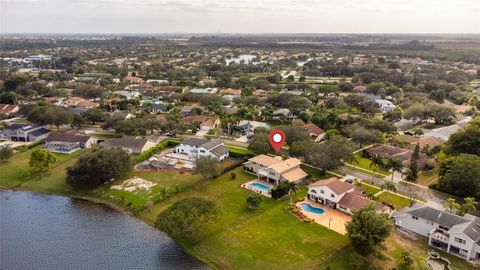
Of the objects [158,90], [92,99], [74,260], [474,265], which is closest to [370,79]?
[158,90]

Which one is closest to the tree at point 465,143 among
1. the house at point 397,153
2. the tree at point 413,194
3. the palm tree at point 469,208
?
the house at point 397,153

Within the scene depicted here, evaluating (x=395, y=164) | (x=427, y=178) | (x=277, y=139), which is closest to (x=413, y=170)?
(x=427, y=178)

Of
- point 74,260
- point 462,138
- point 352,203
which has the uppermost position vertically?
point 462,138

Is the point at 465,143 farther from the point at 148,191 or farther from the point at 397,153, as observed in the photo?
the point at 148,191

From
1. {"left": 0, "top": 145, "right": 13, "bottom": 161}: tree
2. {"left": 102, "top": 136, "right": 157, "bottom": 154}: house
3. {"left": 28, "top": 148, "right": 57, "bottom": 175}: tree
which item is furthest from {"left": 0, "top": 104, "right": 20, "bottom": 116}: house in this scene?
{"left": 28, "top": 148, "right": 57, "bottom": 175}: tree

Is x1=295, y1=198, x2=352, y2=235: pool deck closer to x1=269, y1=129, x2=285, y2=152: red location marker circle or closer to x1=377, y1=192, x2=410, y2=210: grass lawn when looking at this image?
x1=377, y1=192, x2=410, y2=210: grass lawn

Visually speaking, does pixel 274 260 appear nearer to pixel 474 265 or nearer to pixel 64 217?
pixel 474 265
